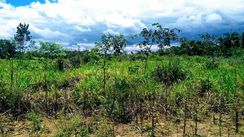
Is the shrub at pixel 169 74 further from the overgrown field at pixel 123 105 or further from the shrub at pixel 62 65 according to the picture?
the shrub at pixel 62 65

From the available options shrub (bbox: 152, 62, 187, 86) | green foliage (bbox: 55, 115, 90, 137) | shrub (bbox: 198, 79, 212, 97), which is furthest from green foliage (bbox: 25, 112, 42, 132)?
shrub (bbox: 198, 79, 212, 97)

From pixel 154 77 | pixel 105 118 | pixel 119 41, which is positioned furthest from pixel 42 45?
pixel 105 118

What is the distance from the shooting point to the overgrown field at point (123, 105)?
24.7ft

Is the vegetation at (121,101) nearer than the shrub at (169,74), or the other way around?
the vegetation at (121,101)

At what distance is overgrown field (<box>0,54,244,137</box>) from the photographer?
753 centimetres

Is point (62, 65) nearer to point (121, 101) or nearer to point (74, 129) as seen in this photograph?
point (121, 101)

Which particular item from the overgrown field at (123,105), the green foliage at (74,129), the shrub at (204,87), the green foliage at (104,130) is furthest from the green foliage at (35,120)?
the shrub at (204,87)

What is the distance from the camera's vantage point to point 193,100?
859 centimetres

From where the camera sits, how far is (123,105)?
809 cm

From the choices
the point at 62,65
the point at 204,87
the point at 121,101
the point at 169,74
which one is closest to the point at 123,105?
the point at 121,101

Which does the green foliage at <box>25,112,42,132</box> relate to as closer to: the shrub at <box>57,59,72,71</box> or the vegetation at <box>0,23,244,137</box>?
the vegetation at <box>0,23,244,137</box>

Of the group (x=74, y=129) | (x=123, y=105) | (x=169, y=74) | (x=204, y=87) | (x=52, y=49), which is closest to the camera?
(x=74, y=129)

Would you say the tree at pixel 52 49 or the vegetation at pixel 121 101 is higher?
the tree at pixel 52 49

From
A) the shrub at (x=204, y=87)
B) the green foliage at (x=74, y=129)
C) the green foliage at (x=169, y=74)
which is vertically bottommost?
the green foliage at (x=74, y=129)
